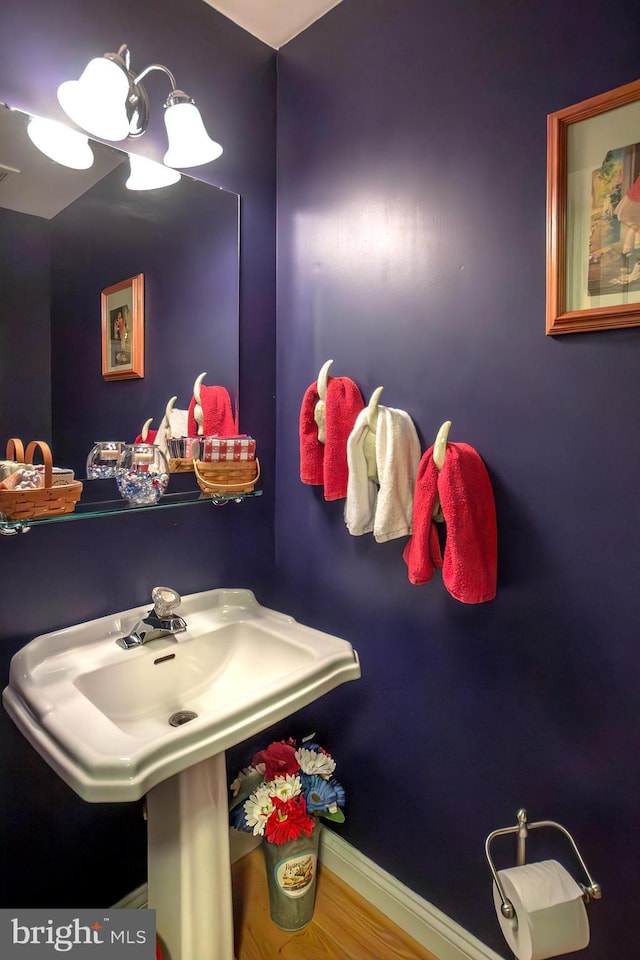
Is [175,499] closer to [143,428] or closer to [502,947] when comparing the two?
[143,428]

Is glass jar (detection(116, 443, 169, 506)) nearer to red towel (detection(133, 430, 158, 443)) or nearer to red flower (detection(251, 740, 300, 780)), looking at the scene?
red towel (detection(133, 430, 158, 443))

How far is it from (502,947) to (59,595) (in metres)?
1.32

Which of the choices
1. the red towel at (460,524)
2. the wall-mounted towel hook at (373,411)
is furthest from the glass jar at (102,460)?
the red towel at (460,524)

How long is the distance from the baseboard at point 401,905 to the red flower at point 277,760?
28 centimetres

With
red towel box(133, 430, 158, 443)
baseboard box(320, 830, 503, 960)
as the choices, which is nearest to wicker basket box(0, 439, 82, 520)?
red towel box(133, 430, 158, 443)

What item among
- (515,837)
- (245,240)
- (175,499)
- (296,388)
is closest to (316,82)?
(245,240)

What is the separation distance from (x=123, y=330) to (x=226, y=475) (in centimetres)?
44

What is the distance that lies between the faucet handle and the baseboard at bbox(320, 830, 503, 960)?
2.95 feet

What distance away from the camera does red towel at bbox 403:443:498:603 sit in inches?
42.7

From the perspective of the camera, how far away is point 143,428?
1.35 m

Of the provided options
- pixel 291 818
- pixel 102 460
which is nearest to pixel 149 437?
pixel 102 460

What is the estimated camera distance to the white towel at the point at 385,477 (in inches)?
48.1

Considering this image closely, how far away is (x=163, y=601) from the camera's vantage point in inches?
50.4

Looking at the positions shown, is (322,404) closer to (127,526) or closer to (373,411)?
(373,411)
